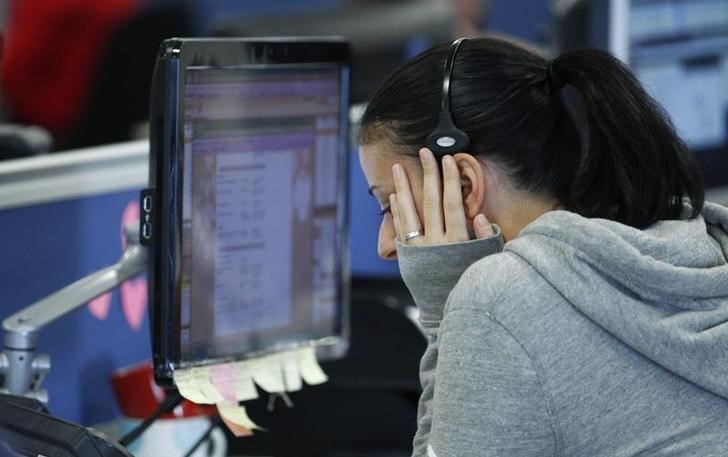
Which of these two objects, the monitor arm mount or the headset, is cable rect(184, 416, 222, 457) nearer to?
the monitor arm mount

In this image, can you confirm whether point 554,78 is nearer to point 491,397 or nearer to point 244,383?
point 491,397

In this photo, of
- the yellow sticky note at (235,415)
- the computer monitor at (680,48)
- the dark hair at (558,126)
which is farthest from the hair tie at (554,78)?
the computer monitor at (680,48)

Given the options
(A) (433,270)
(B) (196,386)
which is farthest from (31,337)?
(A) (433,270)

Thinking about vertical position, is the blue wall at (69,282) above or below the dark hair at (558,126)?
below

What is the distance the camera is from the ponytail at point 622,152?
3.86 ft

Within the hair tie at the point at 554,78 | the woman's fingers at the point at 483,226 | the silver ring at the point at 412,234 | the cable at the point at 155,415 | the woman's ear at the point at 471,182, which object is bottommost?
the cable at the point at 155,415

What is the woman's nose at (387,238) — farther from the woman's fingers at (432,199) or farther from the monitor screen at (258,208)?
the monitor screen at (258,208)

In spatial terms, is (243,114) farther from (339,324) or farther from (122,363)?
(122,363)

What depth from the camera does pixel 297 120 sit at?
148cm

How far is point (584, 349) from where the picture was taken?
1067mm

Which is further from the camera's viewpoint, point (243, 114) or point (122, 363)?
point (122, 363)

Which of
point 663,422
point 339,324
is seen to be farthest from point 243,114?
point 663,422

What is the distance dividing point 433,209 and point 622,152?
6.9 inches

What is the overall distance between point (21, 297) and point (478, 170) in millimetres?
590
